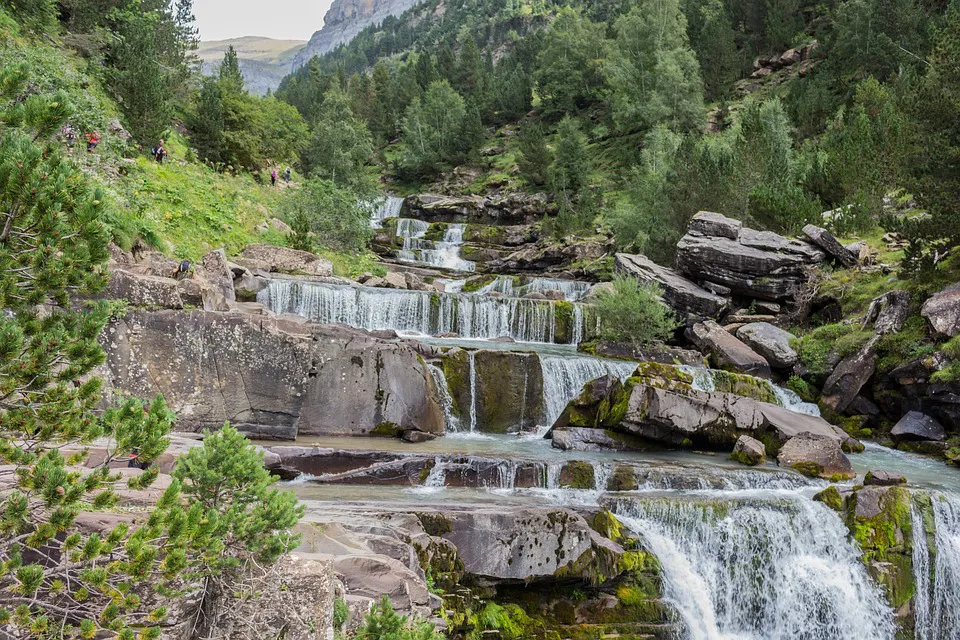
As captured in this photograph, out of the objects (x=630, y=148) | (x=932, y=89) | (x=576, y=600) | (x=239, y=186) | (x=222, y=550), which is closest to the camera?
(x=222, y=550)

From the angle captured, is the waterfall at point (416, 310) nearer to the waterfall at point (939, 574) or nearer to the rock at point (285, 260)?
the rock at point (285, 260)

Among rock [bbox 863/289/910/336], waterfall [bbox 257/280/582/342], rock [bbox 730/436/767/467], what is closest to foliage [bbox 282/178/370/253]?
waterfall [bbox 257/280/582/342]

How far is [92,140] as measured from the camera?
1967cm

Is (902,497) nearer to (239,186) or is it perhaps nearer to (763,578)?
(763,578)

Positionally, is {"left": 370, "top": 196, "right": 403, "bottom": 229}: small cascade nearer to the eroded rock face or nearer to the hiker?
the hiker

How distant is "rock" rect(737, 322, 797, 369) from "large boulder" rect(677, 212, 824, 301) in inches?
86.5

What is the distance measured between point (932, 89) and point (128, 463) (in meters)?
24.8

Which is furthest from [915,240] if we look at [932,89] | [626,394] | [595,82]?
[595,82]

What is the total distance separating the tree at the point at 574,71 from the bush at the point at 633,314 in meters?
50.7

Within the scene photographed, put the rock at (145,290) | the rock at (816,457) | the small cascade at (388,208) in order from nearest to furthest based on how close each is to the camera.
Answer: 1. the rock at (145,290)
2. the rock at (816,457)
3. the small cascade at (388,208)

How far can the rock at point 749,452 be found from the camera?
14328mm

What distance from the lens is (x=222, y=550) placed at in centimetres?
421

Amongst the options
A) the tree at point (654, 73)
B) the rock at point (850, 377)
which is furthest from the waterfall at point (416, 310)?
the tree at point (654, 73)

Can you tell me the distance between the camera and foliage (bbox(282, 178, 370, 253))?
3288cm
